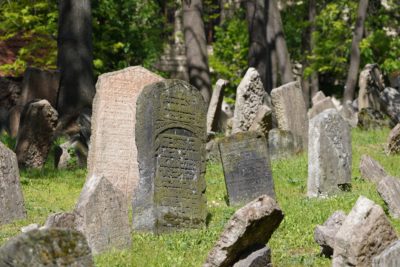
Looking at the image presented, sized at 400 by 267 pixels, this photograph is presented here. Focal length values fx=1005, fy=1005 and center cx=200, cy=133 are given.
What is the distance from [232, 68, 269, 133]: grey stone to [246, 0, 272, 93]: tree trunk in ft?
22.3

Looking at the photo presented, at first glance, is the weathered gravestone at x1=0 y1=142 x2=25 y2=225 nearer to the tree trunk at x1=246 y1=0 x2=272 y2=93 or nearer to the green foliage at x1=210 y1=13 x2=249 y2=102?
the tree trunk at x1=246 y1=0 x2=272 y2=93

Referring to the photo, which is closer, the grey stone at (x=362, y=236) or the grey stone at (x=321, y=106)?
the grey stone at (x=362, y=236)

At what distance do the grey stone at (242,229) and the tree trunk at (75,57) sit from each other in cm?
1455

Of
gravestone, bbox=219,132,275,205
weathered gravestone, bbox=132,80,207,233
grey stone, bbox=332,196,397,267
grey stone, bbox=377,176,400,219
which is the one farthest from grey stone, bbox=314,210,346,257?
gravestone, bbox=219,132,275,205

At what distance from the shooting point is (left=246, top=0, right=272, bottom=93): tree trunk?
2983cm

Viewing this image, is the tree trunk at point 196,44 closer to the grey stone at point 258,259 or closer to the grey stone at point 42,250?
the grey stone at point 258,259

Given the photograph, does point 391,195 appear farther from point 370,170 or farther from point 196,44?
point 196,44

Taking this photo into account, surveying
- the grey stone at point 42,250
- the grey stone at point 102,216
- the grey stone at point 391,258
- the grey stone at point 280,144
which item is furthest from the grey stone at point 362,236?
the grey stone at point 280,144

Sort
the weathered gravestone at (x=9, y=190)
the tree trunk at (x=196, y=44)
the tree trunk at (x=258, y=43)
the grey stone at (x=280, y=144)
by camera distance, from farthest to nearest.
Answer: the tree trunk at (x=258, y=43)
the tree trunk at (x=196, y=44)
the grey stone at (x=280, y=144)
the weathered gravestone at (x=9, y=190)

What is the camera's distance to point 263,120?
21.5 metres

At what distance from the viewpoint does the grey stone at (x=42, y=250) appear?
20.3 ft

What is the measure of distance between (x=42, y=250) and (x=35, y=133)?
44.5 feet

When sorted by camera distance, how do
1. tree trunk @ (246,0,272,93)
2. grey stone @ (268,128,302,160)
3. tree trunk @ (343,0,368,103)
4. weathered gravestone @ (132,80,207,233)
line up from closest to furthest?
1. weathered gravestone @ (132,80,207,233)
2. grey stone @ (268,128,302,160)
3. tree trunk @ (246,0,272,93)
4. tree trunk @ (343,0,368,103)

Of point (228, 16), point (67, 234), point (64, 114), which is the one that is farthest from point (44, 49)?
point (67, 234)
